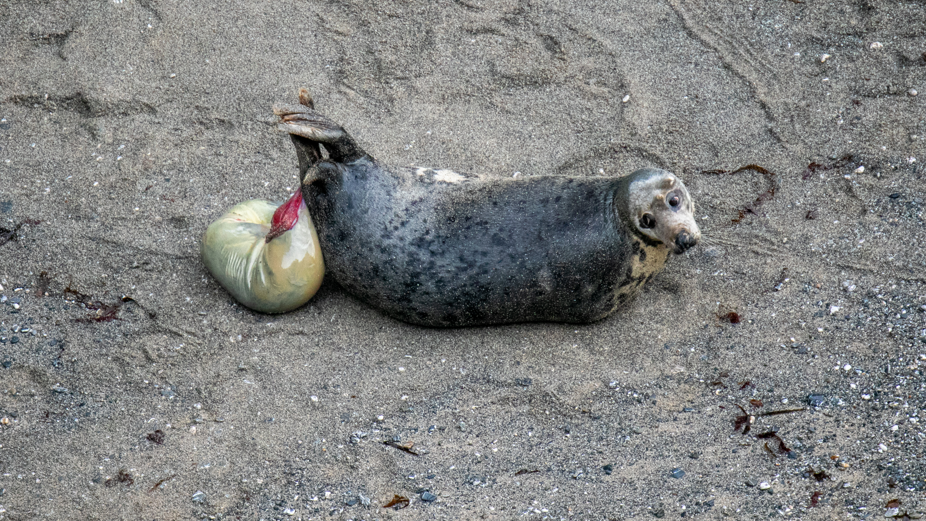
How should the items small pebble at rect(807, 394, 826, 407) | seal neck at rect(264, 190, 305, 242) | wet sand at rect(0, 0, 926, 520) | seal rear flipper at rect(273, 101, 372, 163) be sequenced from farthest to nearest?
seal neck at rect(264, 190, 305, 242) < seal rear flipper at rect(273, 101, 372, 163) < small pebble at rect(807, 394, 826, 407) < wet sand at rect(0, 0, 926, 520)

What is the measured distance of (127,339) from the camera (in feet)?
12.7

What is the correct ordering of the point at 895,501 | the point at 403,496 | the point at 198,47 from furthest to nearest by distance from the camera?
the point at 198,47
the point at 403,496
the point at 895,501

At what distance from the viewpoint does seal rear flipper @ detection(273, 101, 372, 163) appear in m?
3.69

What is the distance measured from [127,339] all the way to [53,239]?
848 millimetres

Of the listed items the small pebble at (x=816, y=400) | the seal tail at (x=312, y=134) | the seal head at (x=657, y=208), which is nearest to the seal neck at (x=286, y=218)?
the seal tail at (x=312, y=134)

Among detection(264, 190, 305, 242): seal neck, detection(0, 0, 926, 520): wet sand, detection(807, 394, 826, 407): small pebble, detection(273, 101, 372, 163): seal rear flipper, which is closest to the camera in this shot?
detection(0, 0, 926, 520): wet sand

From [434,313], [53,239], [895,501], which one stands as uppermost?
[895,501]

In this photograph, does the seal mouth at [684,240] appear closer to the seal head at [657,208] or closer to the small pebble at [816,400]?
the seal head at [657,208]

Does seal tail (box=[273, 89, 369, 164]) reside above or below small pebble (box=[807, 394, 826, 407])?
above

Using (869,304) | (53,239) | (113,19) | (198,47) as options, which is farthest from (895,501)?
(113,19)

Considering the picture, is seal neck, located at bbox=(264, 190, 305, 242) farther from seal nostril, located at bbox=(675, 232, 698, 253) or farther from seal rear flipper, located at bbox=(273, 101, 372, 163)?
seal nostril, located at bbox=(675, 232, 698, 253)

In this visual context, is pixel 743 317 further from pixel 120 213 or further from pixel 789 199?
pixel 120 213

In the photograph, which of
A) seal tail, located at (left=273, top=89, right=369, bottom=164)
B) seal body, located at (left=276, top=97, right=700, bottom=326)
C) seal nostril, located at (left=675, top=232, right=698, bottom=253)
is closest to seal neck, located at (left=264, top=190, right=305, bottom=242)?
seal body, located at (left=276, top=97, right=700, bottom=326)

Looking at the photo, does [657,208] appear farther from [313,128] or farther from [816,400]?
[313,128]
